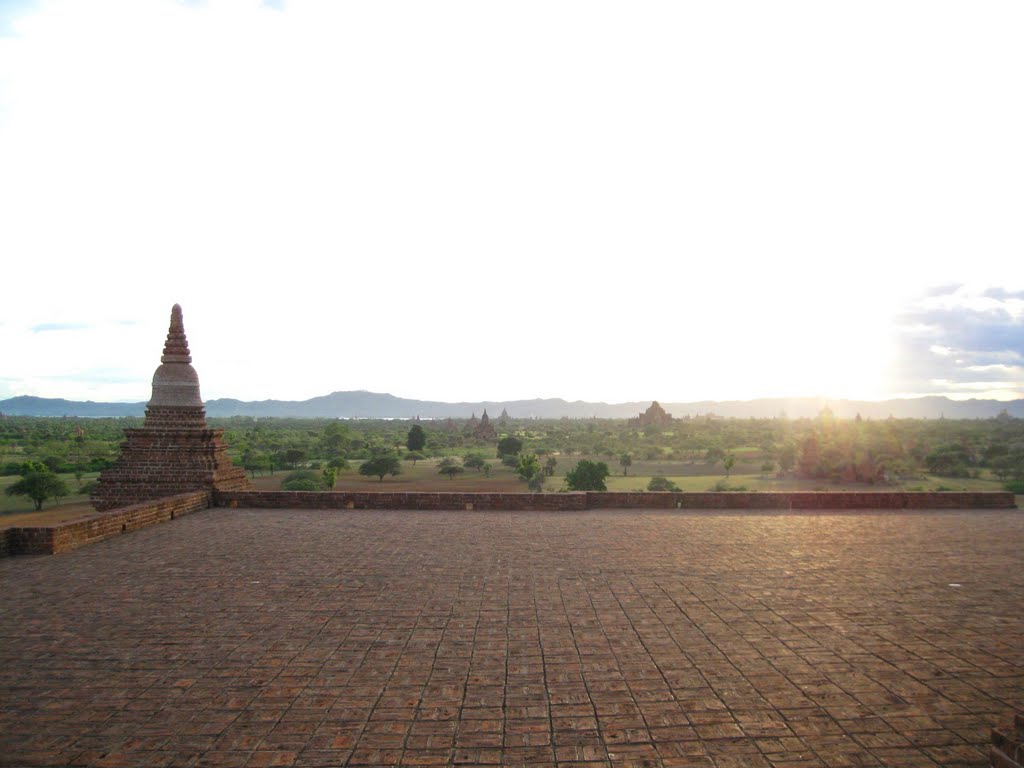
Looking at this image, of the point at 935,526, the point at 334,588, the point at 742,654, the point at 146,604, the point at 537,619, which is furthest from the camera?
the point at 935,526

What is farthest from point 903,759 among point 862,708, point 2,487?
point 2,487

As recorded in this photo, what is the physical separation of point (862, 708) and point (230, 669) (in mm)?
4174

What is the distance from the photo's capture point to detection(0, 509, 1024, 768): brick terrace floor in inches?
148

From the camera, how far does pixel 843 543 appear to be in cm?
895

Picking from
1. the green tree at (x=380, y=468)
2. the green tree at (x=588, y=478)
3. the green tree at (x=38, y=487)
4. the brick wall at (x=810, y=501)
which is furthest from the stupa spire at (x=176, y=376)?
the green tree at (x=380, y=468)

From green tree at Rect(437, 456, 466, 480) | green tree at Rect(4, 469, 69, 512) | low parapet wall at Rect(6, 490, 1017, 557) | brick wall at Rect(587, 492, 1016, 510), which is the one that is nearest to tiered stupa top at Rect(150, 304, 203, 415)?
low parapet wall at Rect(6, 490, 1017, 557)

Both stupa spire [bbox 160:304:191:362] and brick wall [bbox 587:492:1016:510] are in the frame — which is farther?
stupa spire [bbox 160:304:191:362]

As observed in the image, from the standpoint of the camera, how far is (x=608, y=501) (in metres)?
12.3

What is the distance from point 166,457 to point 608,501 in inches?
323

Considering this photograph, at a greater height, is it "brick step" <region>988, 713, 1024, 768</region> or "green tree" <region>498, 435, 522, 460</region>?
"brick step" <region>988, 713, 1024, 768</region>

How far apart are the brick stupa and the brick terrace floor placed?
3873 millimetres

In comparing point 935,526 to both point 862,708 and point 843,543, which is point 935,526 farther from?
point 862,708

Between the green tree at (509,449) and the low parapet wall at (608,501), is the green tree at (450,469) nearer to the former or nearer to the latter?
the green tree at (509,449)

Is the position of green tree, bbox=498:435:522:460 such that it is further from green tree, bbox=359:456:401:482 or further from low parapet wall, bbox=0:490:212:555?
low parapet wall, bbox=0:490:212:555
